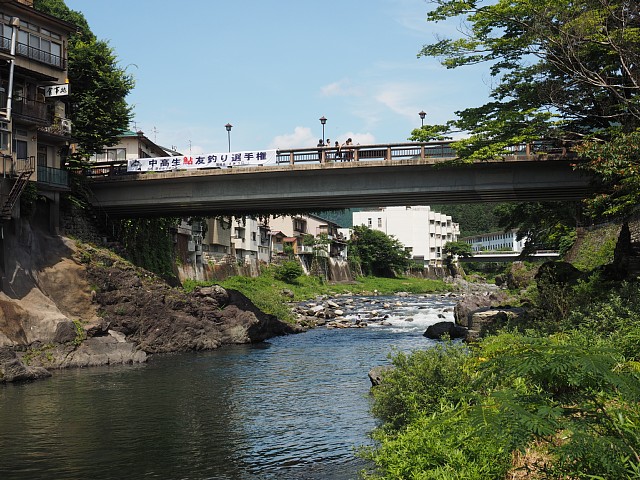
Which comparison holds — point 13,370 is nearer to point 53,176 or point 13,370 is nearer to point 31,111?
point 53,176

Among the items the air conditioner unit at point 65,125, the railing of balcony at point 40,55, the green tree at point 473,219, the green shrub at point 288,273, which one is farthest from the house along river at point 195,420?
the green tree at point 473,219

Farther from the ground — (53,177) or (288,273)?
(53,177)

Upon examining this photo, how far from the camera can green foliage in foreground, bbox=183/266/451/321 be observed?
170ft

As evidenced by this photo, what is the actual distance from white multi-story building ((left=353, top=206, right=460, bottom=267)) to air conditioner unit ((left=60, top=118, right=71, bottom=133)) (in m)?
102

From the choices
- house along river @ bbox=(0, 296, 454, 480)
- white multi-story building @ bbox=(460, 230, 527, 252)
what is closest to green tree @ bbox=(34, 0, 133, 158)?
house along river @ bbox=(0, 296, 454, 480)

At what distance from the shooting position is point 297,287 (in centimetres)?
8319

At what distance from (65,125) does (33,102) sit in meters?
3.02

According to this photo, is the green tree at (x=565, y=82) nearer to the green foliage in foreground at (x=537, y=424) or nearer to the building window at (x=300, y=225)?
the green foliage in foreground at (x=537, y=424)

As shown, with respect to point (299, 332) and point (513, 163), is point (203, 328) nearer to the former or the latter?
point (299, 332)

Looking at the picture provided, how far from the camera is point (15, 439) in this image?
57.4 ft

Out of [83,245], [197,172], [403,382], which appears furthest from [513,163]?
[83,245]

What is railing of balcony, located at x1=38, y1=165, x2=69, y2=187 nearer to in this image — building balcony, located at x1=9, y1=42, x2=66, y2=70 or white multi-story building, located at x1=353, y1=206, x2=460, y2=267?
building balcony, located at x1=9, y1=42, x2=66, y2=70

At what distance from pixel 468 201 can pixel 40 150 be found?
26.7 metres

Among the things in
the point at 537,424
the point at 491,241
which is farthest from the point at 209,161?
the point at 491,241
